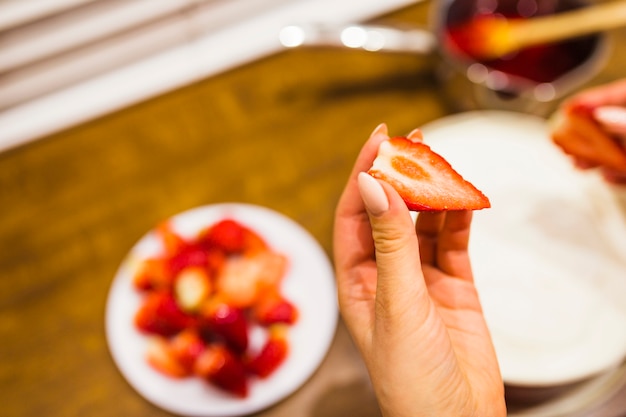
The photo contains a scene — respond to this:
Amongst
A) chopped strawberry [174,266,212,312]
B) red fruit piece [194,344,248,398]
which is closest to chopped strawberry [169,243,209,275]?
chopped strawberry [174,266,212,312]

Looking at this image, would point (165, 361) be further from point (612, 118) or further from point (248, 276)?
point (612, 118)

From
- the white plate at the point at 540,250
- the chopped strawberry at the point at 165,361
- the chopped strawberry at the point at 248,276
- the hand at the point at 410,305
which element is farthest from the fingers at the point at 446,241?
the chopped strawberry at the point at 165,361

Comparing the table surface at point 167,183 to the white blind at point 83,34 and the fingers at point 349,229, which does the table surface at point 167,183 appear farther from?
the fingers at point 349,229

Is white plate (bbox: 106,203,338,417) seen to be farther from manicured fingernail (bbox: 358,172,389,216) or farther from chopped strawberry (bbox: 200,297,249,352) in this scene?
manicured fingernail (bbox: 358,172,389,216)

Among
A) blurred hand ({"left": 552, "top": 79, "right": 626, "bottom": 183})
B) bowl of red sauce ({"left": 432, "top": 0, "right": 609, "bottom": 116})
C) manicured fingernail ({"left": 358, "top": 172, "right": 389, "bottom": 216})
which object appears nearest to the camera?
manicured fingernail ({"left": 358, "top": 172, "right": 389, "bottom": 216})

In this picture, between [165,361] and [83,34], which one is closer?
[165,361]

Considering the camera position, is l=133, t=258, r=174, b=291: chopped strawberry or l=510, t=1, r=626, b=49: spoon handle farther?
l=510, t=1, r=626, b=49: spoon handle

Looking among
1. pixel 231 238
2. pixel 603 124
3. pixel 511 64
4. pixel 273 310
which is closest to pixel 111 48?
pixel 231 238
